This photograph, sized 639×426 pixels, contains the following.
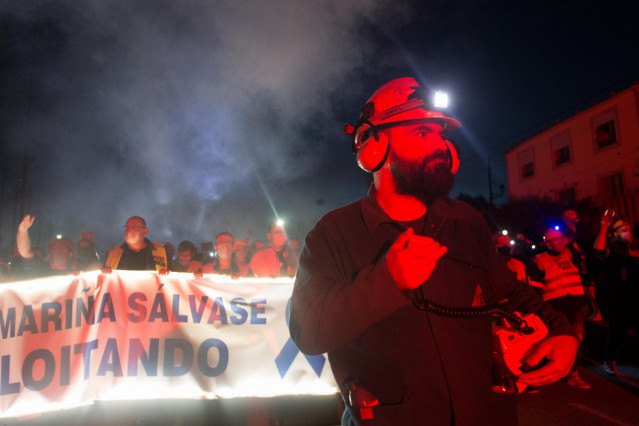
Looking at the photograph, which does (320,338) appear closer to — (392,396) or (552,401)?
(392,396)

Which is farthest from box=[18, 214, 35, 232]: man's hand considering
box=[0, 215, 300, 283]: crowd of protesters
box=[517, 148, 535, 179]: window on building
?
box=[517, 148, 535, 179]: window on building

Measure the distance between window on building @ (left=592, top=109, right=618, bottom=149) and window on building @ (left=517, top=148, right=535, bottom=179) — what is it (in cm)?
614

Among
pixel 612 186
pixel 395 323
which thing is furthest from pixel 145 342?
pixel 612 186

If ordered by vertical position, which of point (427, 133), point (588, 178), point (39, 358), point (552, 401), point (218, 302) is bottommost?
point (552, 401)

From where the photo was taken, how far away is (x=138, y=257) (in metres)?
5.27

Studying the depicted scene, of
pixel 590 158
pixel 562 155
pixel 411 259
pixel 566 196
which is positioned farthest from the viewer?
pixel 562 155

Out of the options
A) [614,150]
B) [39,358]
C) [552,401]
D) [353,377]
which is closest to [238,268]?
[39,358]

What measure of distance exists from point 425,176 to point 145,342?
158 inches

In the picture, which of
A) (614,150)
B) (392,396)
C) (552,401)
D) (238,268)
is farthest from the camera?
(614,150)

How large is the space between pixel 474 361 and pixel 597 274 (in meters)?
6.13

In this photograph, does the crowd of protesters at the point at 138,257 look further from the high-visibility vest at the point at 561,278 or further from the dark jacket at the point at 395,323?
the high-visibility vest at the point at 561,278

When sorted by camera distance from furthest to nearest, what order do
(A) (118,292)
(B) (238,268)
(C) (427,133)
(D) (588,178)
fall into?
(D) (588,178), (B) (238,268), (A) (118,292), (C) (427,133)

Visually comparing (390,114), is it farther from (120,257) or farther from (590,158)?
(590,158)

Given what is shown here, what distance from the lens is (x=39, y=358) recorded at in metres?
4.06
